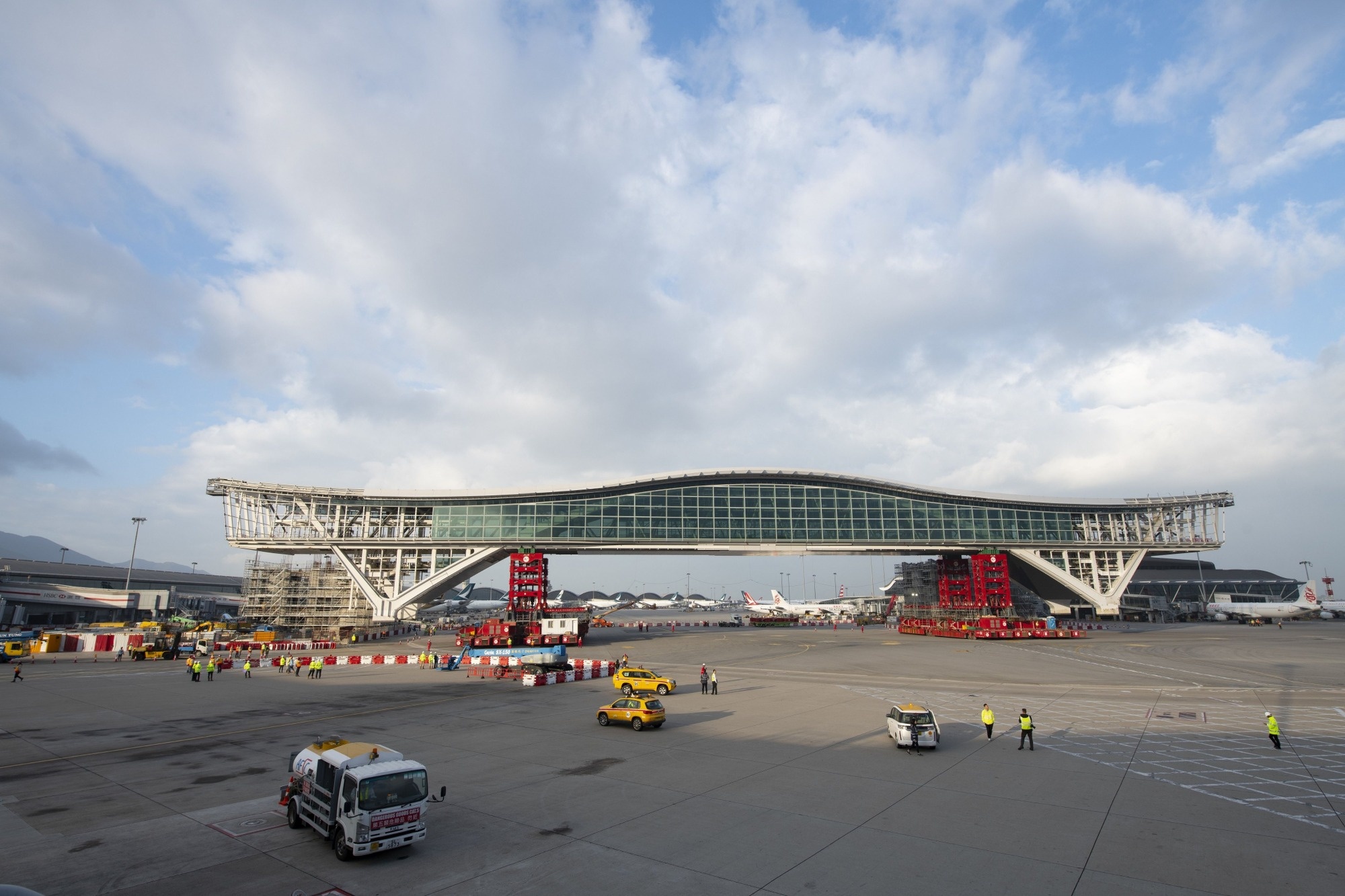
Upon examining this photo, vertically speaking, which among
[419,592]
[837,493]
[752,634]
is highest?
[837,493]

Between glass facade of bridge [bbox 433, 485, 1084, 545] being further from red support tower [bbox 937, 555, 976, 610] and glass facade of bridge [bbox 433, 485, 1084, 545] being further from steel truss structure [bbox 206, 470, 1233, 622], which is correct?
red support tower [bbox 937, 555, 976, 610]

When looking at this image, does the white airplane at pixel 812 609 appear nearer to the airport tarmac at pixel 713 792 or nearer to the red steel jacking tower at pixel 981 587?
the red steel jacking tower at pixel 981 587

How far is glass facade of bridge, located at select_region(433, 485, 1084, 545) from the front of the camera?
93812 mm

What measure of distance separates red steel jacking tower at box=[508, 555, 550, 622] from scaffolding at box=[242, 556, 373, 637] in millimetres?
26071

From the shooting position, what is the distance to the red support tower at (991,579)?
97938mm

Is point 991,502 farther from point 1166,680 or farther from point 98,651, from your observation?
point 98,651

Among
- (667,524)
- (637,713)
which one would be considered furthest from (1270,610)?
(637,713)

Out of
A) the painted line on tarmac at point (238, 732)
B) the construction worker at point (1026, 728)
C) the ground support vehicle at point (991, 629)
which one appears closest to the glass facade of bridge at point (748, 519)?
the ground support vehicle at point (991, 629)

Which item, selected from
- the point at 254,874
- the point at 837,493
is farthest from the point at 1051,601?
the point at 254,874

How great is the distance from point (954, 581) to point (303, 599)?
101 meters

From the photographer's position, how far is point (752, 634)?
98500mm

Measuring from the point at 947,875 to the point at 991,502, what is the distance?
10038 centimetres

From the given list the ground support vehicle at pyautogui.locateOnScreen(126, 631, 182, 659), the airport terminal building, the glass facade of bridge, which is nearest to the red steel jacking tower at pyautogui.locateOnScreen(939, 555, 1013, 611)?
the glass facade of bridge

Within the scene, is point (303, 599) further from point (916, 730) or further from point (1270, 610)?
point (1270, 610)
